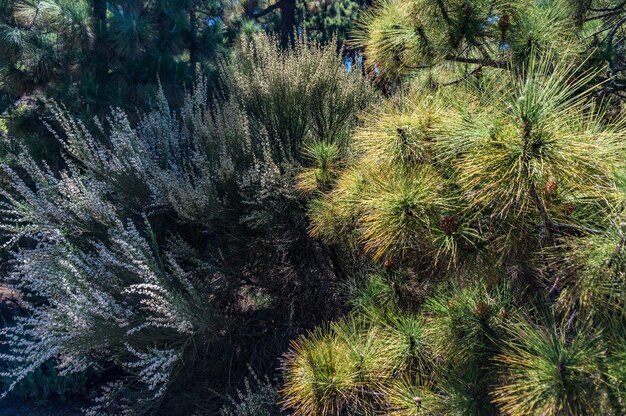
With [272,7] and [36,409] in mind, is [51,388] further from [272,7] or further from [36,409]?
[272,7]

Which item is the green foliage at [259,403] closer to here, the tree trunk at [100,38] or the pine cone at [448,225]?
the pine cone at [448,225]

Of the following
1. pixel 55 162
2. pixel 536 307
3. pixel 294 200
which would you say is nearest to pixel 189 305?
pixel 294 200

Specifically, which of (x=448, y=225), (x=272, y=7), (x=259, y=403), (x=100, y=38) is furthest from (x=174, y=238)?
(x=272, y=7)

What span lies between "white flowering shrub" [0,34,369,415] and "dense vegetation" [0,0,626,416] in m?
0.03

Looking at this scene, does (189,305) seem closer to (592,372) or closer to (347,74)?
(347,74)

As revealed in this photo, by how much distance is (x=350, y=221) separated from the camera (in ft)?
10.1

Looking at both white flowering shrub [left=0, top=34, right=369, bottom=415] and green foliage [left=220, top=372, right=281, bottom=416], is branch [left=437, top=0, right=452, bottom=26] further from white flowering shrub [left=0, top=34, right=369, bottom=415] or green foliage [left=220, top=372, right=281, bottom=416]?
green foliage [left=220, top=372, right=281, bottom=416]

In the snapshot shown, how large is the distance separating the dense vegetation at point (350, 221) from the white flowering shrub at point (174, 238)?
0.03 meters

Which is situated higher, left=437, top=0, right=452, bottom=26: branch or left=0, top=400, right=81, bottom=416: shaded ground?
left=437, top=0, right=452, bottom=26: branch

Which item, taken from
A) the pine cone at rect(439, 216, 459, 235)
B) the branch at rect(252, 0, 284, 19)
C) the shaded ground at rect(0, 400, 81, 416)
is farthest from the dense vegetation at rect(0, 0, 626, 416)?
the branch at rect(252, 0, 284, 19)

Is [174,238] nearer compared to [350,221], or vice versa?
[350,221]

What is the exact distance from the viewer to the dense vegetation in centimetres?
190

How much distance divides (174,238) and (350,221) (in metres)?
2.25

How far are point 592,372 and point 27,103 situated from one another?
8005mm
